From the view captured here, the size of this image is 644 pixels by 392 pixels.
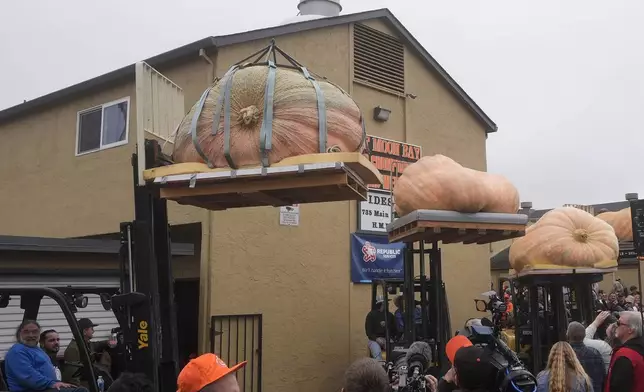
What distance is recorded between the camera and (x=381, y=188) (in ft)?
47.1

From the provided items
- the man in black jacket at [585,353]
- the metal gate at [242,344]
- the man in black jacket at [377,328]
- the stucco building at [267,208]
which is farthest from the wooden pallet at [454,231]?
the metal gate at [242,344]

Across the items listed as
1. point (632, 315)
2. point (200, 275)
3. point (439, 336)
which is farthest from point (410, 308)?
point (632, 315)

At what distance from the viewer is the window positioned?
13625 mm

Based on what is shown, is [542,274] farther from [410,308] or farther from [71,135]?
[71,135]

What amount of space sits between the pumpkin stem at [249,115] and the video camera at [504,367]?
2.39 metres

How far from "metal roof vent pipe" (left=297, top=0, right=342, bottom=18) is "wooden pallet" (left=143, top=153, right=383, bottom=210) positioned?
11465 millimetres

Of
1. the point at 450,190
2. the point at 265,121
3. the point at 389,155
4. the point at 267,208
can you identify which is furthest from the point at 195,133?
the point at 389,155

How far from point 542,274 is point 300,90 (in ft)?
25.3

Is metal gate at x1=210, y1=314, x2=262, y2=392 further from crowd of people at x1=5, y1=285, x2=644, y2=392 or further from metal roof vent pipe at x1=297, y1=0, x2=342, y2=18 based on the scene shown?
metal roof vent pipe at x1=297, y1=0, x2=342, y2=18

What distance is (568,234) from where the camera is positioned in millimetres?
11383

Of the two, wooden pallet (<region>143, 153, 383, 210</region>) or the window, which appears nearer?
wooden pallet (<region>143, 153, 383, 210</region>)

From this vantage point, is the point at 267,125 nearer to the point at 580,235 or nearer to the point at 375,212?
the point at 580,235

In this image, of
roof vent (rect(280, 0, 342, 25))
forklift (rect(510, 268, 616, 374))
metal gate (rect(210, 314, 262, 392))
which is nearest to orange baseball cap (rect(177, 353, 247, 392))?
metal gate (rect(210, 314, 262, 392))

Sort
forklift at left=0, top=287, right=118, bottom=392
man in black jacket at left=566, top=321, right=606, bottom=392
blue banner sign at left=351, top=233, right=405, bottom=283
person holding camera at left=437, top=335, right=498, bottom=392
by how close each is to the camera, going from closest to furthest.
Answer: person holding camera at left=437, top=335, right=498, bottom=392
forklift at left=0, top=287, right=118, bottom=392
man in black jacket at left=566, top=321, right=606, bottom=392
blue banner sign at left=351, top=233, right=405, bottom=283
